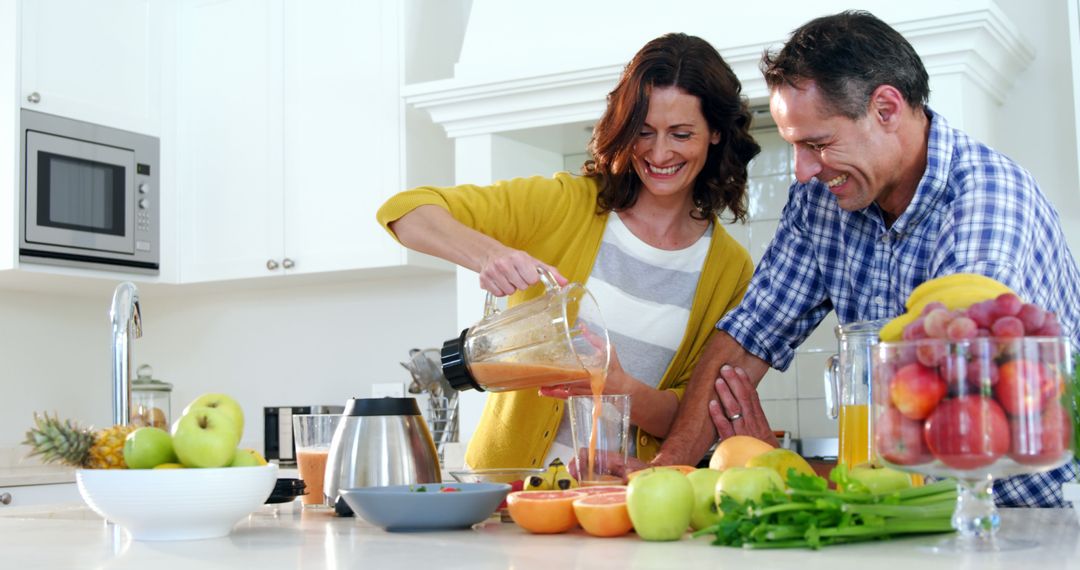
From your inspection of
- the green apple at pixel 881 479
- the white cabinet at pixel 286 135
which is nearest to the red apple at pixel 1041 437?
the green apple at pixel 881 479

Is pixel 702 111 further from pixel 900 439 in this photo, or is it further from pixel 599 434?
pixel 900 439

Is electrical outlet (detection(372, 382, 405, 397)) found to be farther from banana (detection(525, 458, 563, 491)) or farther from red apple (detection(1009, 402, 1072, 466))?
red apple (detection(1009, 402, 1072, 466))

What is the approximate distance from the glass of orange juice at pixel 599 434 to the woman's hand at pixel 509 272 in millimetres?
370

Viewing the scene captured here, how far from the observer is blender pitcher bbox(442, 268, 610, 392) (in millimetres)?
1626

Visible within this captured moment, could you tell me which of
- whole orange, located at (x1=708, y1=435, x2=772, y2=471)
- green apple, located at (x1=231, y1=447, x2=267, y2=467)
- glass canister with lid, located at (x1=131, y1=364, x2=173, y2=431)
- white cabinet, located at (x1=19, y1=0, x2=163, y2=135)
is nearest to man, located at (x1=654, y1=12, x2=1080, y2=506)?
whole orange, located at (x1=708, y1=435, x2=772, y2=471)

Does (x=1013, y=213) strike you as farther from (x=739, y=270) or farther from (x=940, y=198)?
(x=739, y=270)

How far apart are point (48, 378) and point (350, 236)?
138 centimetres

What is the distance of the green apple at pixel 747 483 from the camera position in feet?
3.82

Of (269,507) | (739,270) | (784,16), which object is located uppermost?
(784,16)

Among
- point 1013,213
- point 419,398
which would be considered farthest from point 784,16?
point 419,398

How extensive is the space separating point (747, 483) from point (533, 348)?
529 millimetres

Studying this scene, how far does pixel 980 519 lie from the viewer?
1089mm

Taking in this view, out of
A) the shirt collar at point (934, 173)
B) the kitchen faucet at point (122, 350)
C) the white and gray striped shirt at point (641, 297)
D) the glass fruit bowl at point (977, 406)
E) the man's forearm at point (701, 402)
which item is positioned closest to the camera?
the glass fruit bowl at point (977, 406)

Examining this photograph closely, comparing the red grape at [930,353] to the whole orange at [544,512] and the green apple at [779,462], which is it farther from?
Answer: the whole orange at [544,512]
